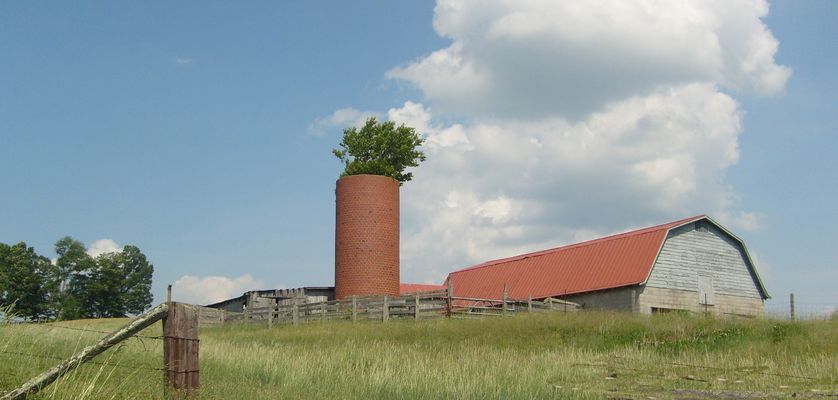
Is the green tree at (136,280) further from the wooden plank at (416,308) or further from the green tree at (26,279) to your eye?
the wooden plank at (416,308)

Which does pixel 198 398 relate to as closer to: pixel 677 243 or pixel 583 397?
pixel 583 397

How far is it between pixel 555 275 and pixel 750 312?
894 cm

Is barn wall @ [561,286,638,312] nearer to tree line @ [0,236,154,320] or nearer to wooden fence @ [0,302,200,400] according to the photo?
wooden fence @ [0,302,200,400]

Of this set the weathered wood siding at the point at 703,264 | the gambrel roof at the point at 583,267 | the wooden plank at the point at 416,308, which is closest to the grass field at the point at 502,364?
the wooden plank at the point at 416,308

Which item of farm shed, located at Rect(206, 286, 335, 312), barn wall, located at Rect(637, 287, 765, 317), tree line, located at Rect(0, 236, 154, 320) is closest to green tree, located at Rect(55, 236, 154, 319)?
tree line, located at Rect(0, 236, 154, 320)

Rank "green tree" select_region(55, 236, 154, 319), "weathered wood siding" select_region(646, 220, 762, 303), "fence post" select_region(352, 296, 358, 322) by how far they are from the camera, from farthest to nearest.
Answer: "green tree" select_region(55, 236, 154, 319), "weathered wood siding" select_region(646, 220, 762, 303), "fence post" select_region(352, 296, 358, 322)

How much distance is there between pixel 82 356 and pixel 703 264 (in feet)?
109

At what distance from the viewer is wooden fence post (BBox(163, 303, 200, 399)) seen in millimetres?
8781

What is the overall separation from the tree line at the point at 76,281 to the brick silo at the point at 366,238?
34.8 meters

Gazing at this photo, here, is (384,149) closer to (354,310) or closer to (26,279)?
(354,310)

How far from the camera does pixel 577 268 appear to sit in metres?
38.9

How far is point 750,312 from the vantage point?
38.3 metres

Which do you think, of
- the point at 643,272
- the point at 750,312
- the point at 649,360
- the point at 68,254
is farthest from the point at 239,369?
the point at 68,254

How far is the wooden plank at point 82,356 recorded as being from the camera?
7.75 metres
